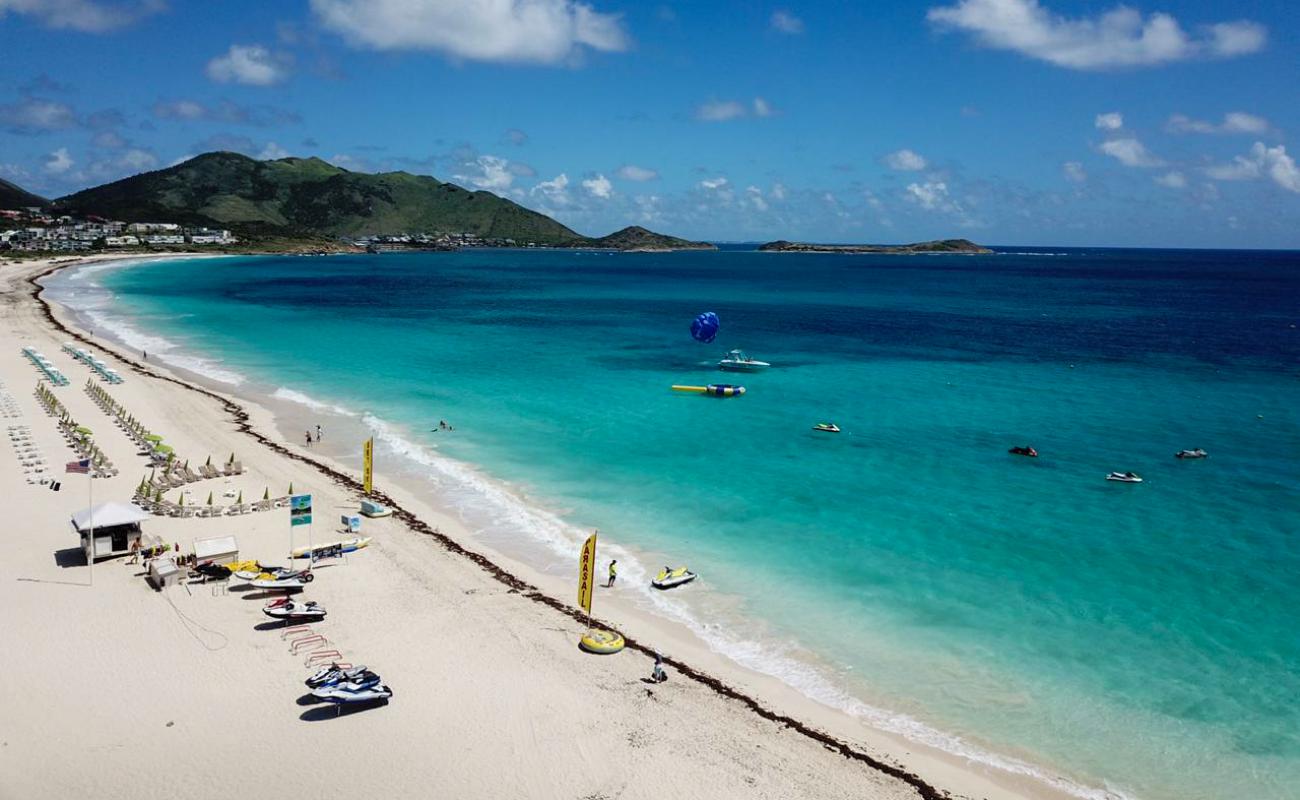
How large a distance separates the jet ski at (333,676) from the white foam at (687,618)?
28.4ft

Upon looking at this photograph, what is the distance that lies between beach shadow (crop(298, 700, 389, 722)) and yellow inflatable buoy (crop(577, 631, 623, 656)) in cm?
519

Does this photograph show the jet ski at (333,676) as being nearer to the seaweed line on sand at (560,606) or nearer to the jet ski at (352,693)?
the jet ski at (352,693)

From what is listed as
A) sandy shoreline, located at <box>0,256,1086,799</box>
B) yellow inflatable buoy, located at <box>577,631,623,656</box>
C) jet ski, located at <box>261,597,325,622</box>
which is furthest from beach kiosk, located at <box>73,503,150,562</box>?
yellow inflatable buoy, located at <box>577,631,623,656</box>

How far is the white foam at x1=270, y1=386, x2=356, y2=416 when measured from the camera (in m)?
48.1

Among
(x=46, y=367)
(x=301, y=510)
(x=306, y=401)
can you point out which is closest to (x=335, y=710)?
(x=301, y=510)

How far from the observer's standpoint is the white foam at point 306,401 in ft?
158

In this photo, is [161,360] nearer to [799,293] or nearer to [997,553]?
[997,553]

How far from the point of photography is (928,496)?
113 feet

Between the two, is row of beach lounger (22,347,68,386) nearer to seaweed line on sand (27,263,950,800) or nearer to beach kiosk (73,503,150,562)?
seaweed line on sand (27,263,950,800)

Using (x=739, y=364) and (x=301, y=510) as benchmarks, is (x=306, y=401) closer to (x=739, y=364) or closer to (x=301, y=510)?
(x=301, y=510)

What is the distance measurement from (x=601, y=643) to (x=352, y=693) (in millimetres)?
6233

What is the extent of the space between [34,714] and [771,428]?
114 feet

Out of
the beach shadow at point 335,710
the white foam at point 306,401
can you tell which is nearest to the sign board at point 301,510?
the beach shadow at point 335,710

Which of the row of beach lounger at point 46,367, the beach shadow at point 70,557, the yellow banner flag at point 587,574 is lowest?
the beach shadow at point 70,557
